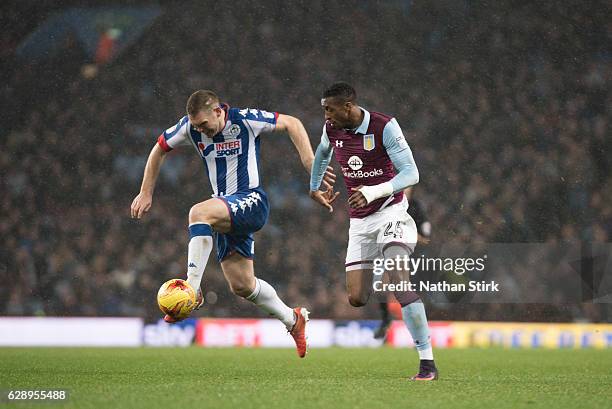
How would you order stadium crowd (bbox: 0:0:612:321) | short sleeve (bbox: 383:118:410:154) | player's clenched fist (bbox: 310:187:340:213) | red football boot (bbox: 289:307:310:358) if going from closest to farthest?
1. short sleeve (bbox: 383:118:410:154)
2. player's clenched fist (bbox: 310:187:340:213)
3. red football boot (bbox: 289:307:310:358)
4. stadium crowd (bbox: 0:0:612:321)

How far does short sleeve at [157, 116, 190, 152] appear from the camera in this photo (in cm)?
632

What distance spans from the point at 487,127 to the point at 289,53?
3089 mm

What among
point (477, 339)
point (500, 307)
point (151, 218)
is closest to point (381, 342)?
point (477, 339)

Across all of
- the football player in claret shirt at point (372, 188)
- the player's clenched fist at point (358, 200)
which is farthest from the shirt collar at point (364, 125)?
the player's clenched fist at point (358, 200)

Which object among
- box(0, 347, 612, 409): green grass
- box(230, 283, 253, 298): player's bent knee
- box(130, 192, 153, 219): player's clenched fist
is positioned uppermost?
box(130, 192, 153, 219): player's clenched fist

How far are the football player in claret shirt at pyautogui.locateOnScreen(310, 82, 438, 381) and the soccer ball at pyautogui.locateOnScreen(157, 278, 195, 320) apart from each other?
110cm

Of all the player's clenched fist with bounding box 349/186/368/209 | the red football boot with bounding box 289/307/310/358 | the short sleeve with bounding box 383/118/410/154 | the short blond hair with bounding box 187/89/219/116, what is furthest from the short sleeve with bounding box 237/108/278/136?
the red football boot with bounding box 289/307/310/358

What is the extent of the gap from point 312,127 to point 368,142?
25.0ft

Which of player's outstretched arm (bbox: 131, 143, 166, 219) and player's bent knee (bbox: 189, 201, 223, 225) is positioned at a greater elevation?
player's outstretched arm (bbox: 131, 143, 166, 219)

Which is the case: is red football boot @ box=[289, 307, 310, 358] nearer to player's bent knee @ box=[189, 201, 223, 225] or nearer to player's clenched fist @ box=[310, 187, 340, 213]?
player's clenched fist @ box=[310, 187, 340, 213]

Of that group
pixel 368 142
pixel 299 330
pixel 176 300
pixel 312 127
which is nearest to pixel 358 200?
pixel 368 142

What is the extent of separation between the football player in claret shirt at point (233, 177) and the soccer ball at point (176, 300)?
0.32m

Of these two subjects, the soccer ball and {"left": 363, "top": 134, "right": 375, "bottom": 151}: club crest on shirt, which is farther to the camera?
{"left": 363, "top": 134, "right": 375, "bottom": 151}: club crest on shirt

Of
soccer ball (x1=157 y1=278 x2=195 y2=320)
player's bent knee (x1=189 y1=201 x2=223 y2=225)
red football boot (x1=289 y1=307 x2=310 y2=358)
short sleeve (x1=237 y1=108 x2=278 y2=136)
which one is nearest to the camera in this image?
soccer ball (x1=157 y1=278 x2=195 y2=320)
